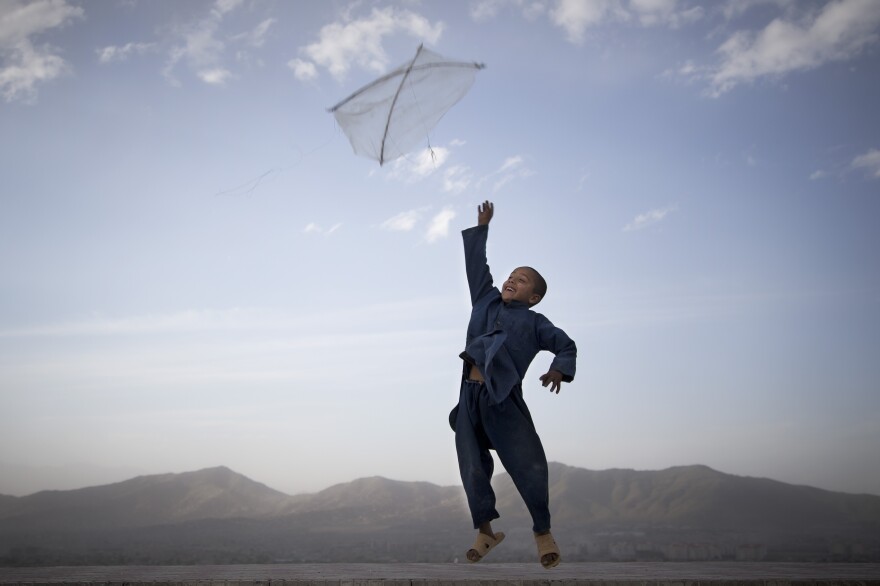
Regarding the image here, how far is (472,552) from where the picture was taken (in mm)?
4535

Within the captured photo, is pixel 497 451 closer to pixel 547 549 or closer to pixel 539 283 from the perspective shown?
pixel 547 549

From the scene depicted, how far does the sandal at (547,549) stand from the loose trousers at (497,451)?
56mm

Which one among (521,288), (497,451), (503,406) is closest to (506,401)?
(503,406)

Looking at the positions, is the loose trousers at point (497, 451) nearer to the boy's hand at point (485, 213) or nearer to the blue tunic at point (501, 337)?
the blue tunic at point (501, 337)

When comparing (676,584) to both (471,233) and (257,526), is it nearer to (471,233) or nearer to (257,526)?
(471,233)

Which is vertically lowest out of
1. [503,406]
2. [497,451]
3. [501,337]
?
[497,451]

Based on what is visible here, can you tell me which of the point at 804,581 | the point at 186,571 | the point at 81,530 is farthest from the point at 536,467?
the point at 81,530

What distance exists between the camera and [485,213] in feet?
17.4

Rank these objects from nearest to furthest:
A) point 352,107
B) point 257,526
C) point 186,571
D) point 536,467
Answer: point 536,467 < point 186,571 < point 352,107 < point 257,526

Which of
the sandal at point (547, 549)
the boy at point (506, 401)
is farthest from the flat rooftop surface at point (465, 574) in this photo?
the boy at point (506, 401)

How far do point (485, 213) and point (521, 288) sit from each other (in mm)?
661

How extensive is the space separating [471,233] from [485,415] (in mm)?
1335

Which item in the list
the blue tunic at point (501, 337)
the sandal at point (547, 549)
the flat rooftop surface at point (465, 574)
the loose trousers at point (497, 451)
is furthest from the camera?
the blue tunic at point (501, 337)

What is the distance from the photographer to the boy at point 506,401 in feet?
15.0
